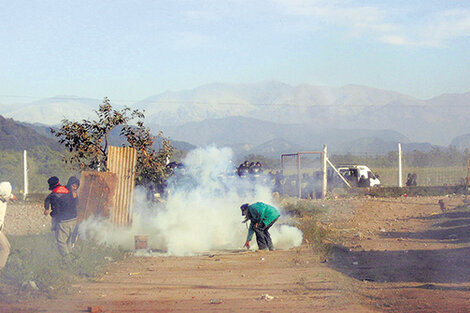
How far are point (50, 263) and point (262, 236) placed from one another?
479 centimetres

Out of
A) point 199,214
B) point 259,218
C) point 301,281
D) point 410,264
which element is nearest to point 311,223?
point 199,214

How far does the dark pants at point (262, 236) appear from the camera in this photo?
1212 cm

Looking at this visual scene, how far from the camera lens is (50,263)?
956 centimetres

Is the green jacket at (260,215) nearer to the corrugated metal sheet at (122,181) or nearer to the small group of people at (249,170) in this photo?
the corrugated metal sheet at (122,181)

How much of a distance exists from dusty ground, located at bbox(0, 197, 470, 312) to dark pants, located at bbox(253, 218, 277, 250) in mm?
575

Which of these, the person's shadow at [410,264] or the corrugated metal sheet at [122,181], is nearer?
the person's shadow at [410,264]

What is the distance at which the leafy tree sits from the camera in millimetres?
13141

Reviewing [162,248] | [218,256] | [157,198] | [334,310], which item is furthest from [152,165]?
[334,310]

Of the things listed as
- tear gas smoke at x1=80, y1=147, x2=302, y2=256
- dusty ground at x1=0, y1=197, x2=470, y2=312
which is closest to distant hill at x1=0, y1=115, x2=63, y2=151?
tear gas smoke at x1=80, y1=147, x2=302, y2=256

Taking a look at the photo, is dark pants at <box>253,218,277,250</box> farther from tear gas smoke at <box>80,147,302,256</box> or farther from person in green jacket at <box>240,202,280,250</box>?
tear gas smoke at <box>80,147,302,256</box>

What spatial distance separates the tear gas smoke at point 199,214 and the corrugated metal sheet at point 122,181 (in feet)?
1.20

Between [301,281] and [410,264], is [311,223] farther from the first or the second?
[301,281]

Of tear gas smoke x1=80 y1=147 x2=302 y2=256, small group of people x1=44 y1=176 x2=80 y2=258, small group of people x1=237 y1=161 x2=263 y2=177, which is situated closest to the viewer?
small group of people x1=44 y1=176 x2=80 y2=258

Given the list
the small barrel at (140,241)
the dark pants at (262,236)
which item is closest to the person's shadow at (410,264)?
the dark pants at (262,236)
